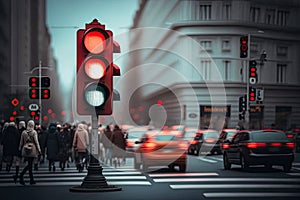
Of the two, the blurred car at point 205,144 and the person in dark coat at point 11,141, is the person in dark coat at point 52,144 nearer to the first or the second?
the person in dark coat at point 11,141

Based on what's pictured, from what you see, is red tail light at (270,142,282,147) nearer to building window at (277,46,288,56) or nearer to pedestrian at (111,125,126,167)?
pedestrian at (111,125,126,167)

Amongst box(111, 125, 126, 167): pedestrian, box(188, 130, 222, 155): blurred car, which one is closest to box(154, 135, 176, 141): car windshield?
box(111, 125, 126, 167): pedestrian

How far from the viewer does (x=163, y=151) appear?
22578 millimetres

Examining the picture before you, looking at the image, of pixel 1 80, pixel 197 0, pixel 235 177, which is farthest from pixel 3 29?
pixel 235 177

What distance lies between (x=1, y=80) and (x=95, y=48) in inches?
3230

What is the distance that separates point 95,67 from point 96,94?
0.64m

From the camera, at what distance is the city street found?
1482cm

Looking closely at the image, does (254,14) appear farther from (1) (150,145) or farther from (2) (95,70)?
(2) (95,70)

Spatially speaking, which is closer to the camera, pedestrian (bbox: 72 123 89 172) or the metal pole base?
the metal pole base

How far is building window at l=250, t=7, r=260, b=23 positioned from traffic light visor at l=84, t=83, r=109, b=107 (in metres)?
51.8

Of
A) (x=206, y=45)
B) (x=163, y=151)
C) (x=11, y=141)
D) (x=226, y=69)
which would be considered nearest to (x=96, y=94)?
(x=11, y=141)

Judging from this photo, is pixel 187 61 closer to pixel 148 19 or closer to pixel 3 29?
pixel 148 19

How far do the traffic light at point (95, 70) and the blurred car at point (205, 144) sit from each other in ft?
83.2

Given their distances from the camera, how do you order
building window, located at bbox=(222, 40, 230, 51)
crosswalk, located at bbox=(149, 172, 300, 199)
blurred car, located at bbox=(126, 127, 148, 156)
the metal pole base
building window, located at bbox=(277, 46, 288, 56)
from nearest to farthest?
1. the metal pole base
2. crosswalk, located at bbox=(149, 172, 300, 199)
3. blurred car, located at bbox=(126, 127, 148, 156)
4. building window, located at bbox=(222, 40, 230, 51)
5. building window, located at bbox=(277, 46, 288, 56)
